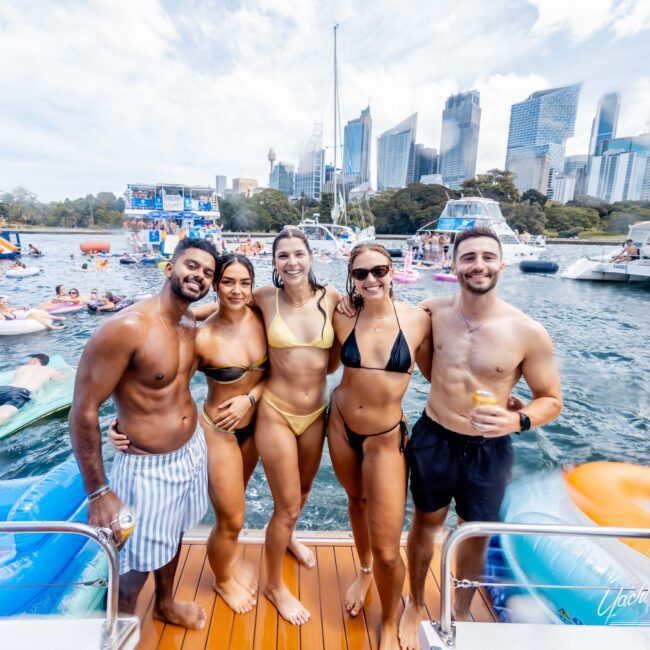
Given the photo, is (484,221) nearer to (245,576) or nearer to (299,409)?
(299,409)

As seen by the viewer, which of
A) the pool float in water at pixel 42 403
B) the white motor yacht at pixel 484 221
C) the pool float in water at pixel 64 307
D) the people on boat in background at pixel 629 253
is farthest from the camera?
the white motor yacht at pixel 484 221

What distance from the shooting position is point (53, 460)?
604cm

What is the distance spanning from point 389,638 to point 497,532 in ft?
3.65

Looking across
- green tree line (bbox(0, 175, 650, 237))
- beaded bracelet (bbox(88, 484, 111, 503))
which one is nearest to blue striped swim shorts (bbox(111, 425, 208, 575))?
beaded bracelet (bbox(88, 484, 111, 503))

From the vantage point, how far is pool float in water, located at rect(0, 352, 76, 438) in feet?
21.9

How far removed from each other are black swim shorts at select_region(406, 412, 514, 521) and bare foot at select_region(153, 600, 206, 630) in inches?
53.5

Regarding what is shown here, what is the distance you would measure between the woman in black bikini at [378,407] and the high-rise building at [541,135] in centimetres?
10508

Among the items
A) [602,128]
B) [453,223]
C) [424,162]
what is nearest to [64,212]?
[453,223]

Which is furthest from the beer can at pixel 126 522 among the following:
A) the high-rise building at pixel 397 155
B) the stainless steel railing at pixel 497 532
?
the high-rise building at pixel 397 155

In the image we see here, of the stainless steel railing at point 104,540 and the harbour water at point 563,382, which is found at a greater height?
the stainless steel railing at point 104,540

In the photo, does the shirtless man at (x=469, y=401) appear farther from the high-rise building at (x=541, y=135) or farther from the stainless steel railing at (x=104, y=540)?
the high-rise building at (x=541, y=135)

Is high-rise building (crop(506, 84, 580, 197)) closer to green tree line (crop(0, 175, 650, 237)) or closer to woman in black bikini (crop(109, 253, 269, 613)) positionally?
green tree line (crop(0, 175, 650, 237))

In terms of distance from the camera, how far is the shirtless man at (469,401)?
209 cm

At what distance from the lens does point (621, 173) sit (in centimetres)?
7681
